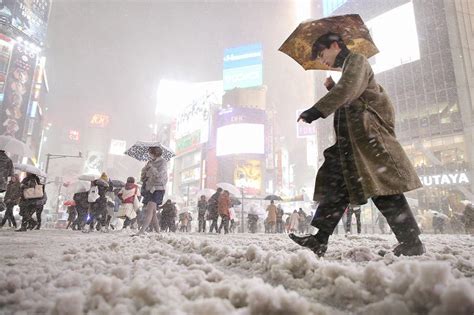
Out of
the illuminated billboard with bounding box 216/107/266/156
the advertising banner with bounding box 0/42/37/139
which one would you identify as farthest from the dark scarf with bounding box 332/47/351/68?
the illuminated billboard with bounding box 216/107/266/156

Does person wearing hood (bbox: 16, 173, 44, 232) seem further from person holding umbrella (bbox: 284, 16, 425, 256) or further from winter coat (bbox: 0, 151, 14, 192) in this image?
person holding umbrella (bbox: 284, 16, 425, 256)

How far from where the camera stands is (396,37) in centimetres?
3966

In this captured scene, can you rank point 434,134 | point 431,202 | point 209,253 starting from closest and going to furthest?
point 209,253 < point 431,202 < point 434,134

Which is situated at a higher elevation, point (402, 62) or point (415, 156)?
point (402, 62)

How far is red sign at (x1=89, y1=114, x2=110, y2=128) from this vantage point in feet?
486

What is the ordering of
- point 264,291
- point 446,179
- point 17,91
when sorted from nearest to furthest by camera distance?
point 264,291, point 446,179, point 17,91

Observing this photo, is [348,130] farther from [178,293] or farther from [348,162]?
[178,293]

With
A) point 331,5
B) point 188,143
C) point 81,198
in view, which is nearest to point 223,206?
point 81,198

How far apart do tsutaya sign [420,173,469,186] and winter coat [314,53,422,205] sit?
3278 cm

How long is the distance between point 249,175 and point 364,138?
183 ft

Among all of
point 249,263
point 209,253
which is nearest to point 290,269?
point 249,263

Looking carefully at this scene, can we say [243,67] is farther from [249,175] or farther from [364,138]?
[364,138]

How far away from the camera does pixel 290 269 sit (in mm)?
1947

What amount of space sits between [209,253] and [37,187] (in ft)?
26.5
